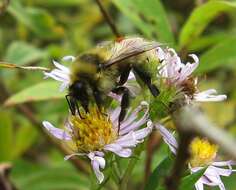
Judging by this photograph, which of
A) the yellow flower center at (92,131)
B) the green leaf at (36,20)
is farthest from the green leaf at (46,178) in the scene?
the yellow flower center at (92,131)

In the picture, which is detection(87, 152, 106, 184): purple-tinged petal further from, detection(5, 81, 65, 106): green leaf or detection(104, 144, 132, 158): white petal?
detection(5, 81, 65, 106): green leaf

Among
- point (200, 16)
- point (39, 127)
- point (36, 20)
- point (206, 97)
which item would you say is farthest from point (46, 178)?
point (206, 97)

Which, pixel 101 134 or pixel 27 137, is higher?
pixel 101 134

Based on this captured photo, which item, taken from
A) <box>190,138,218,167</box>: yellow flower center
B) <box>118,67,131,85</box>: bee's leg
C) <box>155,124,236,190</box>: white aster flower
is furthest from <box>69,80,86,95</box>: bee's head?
<box>190,138,218,167</box>: yellow flower center

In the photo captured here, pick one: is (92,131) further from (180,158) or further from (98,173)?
(180,158)

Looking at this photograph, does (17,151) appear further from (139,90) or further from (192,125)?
(192,125)

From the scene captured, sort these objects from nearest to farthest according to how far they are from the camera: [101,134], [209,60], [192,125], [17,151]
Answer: [192,125], [101,134], [209,60], [17,151]

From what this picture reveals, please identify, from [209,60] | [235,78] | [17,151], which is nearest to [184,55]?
[209,60]
